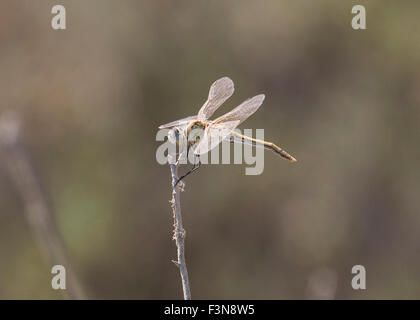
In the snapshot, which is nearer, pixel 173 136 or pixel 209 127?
pixel 173 136

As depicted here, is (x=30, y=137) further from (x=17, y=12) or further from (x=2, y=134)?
(x=2, y=134)

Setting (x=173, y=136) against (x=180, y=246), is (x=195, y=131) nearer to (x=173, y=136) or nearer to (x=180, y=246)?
(x=173, y=136)

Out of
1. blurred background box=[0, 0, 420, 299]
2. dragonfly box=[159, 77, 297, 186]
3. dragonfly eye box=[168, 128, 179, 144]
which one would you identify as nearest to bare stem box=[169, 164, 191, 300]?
dragonfly box=[159, 77, 297, 186]

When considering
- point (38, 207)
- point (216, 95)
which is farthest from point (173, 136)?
point (38, 207)

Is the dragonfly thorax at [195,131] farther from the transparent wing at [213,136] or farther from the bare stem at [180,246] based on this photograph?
the bare stem at [180,246]

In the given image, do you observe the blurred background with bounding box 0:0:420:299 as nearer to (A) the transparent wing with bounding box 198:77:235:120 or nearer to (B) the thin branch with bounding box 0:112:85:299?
(A) the transparent wing with bounding box 198:77:235:120

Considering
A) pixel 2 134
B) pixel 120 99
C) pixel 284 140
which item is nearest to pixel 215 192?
pixel 284 140
